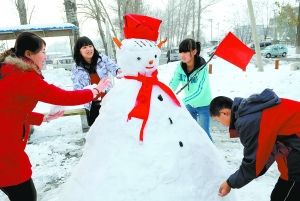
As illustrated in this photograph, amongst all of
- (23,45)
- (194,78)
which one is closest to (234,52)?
(194,78)

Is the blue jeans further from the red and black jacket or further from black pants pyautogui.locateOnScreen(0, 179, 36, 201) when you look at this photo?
black pants pyautogui.locateOnScreen(0, 179, 36, 201)

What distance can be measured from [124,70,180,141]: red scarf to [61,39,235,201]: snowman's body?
0.12ft

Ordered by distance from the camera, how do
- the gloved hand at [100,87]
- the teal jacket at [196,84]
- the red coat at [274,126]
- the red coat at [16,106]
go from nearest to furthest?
the red coat at [274,126] → the red coat at [16,106] → the gloved hand at [100,87] → the teal jacket at [196,84]

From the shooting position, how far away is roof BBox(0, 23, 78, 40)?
1341 cm

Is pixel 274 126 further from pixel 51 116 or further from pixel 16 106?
pixel 51 116

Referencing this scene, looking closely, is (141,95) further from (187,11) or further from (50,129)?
(187,11)

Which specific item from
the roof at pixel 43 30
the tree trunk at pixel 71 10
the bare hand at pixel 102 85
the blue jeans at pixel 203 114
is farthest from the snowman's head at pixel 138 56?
the roof at pixel 43 30

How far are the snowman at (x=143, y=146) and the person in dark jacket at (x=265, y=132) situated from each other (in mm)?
393

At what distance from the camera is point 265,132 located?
198cm

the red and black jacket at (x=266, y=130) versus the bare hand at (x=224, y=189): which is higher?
the red and black jacket at (x=266, y=130)

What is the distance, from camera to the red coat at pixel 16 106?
217 cm

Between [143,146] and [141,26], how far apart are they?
109cm

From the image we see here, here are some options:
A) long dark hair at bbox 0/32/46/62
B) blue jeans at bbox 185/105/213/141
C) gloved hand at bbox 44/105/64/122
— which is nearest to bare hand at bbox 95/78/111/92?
gloved hand at bbox 44/105/64/122

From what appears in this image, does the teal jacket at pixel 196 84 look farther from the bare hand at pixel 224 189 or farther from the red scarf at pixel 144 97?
the bare hand at pixel 224 189
